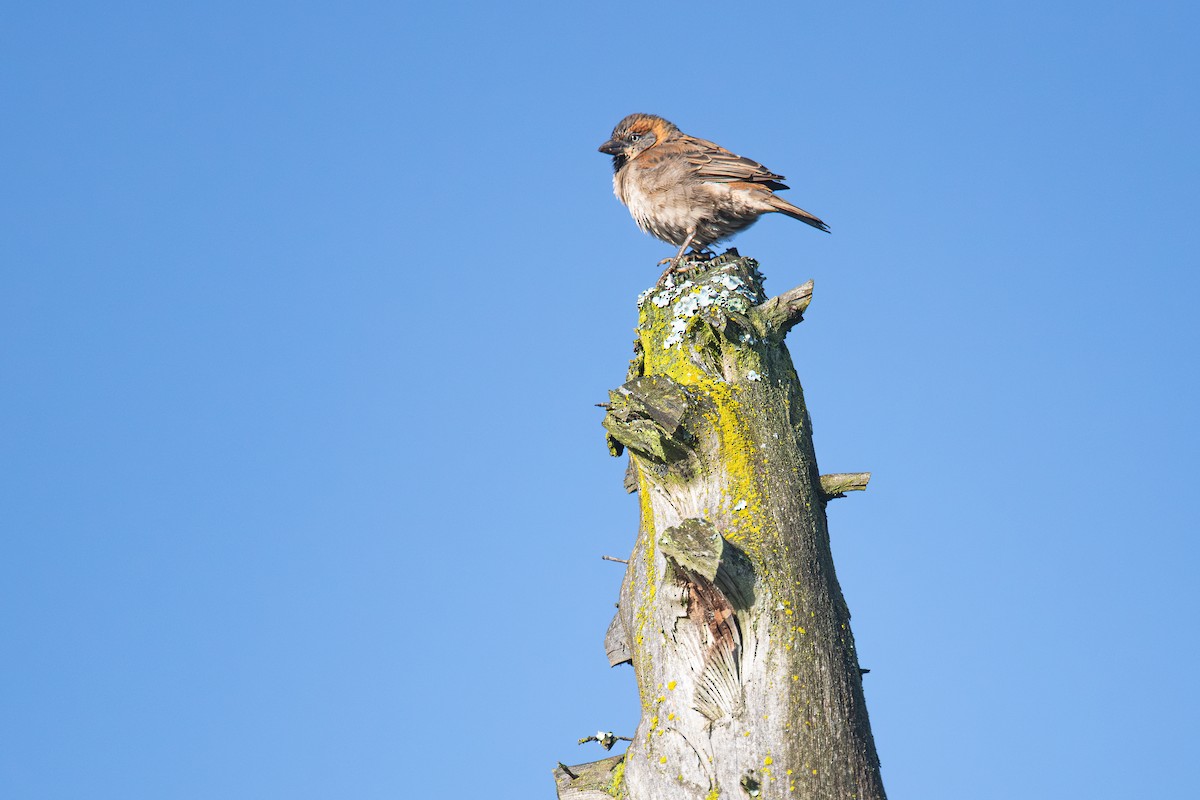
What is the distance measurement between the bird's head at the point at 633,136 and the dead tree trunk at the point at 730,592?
4.74 meters

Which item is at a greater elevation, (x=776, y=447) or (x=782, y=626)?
(x=776, y=447)

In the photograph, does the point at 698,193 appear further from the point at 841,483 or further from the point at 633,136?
the point at 841,483

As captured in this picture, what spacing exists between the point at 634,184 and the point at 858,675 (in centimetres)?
501

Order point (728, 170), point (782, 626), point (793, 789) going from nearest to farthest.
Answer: point (793, 789)
point (782, 626)
point (728, 170)

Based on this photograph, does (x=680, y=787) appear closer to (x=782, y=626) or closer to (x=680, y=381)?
(x=782, y=626)

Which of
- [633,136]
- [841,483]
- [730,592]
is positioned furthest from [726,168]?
[730,592]

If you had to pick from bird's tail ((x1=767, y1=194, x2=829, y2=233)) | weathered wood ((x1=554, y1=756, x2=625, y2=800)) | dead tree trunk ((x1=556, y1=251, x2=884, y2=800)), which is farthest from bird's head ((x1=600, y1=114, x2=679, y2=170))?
weathered wood ((x1=554, y1=756, x2=625, y2=800))

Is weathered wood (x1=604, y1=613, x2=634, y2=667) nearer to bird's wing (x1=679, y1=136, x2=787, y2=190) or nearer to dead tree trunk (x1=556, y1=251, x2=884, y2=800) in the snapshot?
dead tree trunk (x1=556, y1=251, x2=884, y2=800)

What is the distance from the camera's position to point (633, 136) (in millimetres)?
9164

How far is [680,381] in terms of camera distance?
4.43 m

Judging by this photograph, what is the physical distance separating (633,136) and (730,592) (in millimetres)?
6129

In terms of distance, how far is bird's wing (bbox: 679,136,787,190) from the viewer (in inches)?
297

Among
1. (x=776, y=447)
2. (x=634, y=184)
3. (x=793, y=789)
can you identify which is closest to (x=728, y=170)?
(x=634, y=184)

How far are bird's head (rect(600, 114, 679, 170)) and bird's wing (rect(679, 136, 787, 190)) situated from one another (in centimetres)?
93
